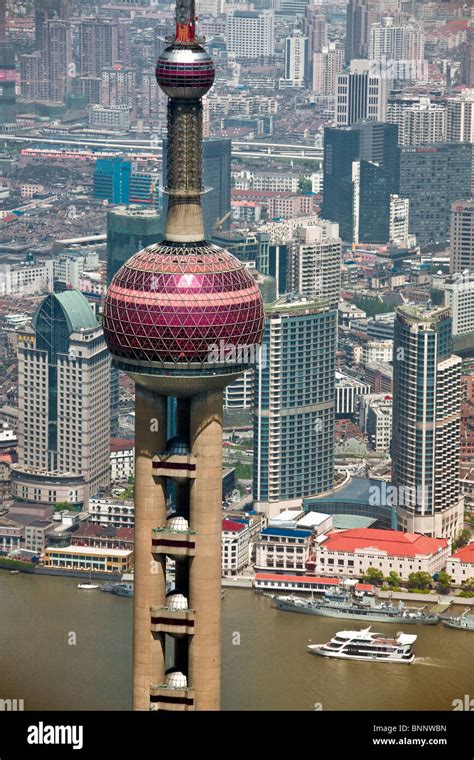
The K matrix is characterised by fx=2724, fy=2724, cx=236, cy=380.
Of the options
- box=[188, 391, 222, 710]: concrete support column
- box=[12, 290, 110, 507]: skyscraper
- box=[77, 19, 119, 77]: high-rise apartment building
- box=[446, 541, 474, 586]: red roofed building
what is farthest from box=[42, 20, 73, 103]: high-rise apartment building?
box=[188, 391, 222, 710]: concrete support column

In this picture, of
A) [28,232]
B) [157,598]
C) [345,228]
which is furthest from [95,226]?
[157,598]

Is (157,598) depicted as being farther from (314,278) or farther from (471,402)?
(314,278)

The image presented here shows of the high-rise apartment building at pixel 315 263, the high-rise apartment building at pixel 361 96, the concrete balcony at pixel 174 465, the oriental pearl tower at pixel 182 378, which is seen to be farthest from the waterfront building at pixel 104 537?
the high-rise apartment building at pixel 361 96

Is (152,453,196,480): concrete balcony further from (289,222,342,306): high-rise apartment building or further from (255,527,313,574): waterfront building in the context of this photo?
(289,222,342,306): high-rise apartment building

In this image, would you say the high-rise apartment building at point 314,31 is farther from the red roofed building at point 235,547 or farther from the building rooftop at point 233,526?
the red roofed building at point 235,547

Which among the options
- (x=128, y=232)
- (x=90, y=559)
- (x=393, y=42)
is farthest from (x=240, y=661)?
(x=393, y=42)

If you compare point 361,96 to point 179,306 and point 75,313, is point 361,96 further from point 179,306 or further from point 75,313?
point 179,306
